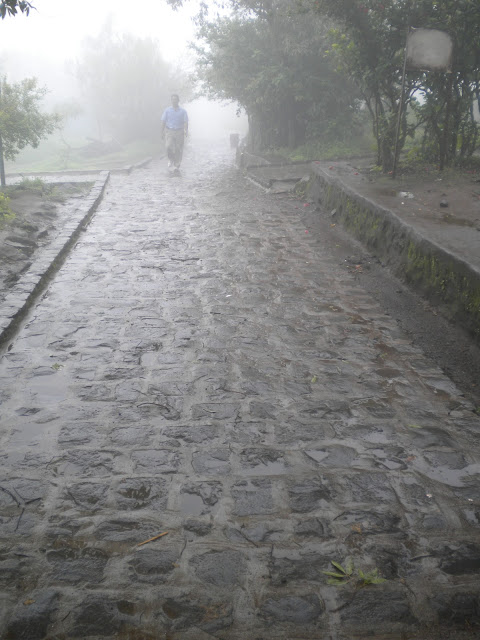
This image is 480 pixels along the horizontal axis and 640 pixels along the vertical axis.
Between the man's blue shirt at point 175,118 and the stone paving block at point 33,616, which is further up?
the man's blue shirt at point 175,118

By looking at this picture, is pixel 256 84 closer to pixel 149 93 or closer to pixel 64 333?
pixel 64 333

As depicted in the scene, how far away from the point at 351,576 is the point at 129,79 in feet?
114

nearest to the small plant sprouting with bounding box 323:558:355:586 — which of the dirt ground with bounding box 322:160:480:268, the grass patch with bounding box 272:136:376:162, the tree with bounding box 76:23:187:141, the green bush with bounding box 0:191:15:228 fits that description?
the dirt ground with bounding box 322:160:480:268

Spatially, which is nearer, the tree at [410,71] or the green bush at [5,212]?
the green bush at [5,212]

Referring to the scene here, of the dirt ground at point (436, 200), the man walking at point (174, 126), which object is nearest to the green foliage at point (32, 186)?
the man walking at point (174, 126)

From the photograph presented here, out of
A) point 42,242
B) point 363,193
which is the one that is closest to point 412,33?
point 363,193

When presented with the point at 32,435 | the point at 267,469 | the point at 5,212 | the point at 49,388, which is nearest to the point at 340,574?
the point at 267,469

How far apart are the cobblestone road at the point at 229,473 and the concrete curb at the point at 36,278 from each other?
22cm

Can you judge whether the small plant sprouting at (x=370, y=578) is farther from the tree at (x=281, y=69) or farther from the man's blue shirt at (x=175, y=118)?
the man's blue shirt at (x=175, y=118)

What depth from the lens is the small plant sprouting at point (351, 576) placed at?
2262 mm

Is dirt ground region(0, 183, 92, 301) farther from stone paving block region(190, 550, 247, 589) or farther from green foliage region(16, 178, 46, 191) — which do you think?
stone paving block region(190, 550, 247, 589)

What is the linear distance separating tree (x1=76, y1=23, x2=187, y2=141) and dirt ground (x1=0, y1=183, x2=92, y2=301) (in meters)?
22.6

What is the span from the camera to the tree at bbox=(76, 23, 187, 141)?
32.7m

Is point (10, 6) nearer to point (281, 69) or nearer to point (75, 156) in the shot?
point (281, 69)
